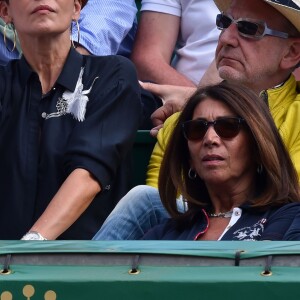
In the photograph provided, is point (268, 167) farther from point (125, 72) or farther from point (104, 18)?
point (104, 18)

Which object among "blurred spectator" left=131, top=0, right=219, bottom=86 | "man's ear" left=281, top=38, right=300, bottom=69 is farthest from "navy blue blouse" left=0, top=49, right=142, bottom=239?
"blurred spectator" left=131, top=0, right=219, bottom=86

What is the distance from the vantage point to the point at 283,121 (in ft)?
13.2

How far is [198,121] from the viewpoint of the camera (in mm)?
3521

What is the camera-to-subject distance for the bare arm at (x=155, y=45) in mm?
5059

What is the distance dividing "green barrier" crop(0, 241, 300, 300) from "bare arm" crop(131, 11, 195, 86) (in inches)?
102

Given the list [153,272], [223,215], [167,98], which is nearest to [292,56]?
[167,98]

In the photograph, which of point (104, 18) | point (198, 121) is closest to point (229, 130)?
point (198, 121)

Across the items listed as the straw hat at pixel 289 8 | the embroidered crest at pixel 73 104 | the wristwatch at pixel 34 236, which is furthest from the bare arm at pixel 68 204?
the straw hat at pixel 289 8

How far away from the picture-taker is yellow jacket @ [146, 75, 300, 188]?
12.9 feet

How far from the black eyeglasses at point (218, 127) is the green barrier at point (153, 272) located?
98 centimetres

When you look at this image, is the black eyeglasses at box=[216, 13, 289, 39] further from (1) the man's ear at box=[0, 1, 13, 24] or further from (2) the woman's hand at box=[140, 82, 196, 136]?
(1) the man's ear at box=[0, 1, 13, 24]

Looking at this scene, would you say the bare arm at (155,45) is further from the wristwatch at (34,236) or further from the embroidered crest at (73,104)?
the wristwatch at (34,236)
